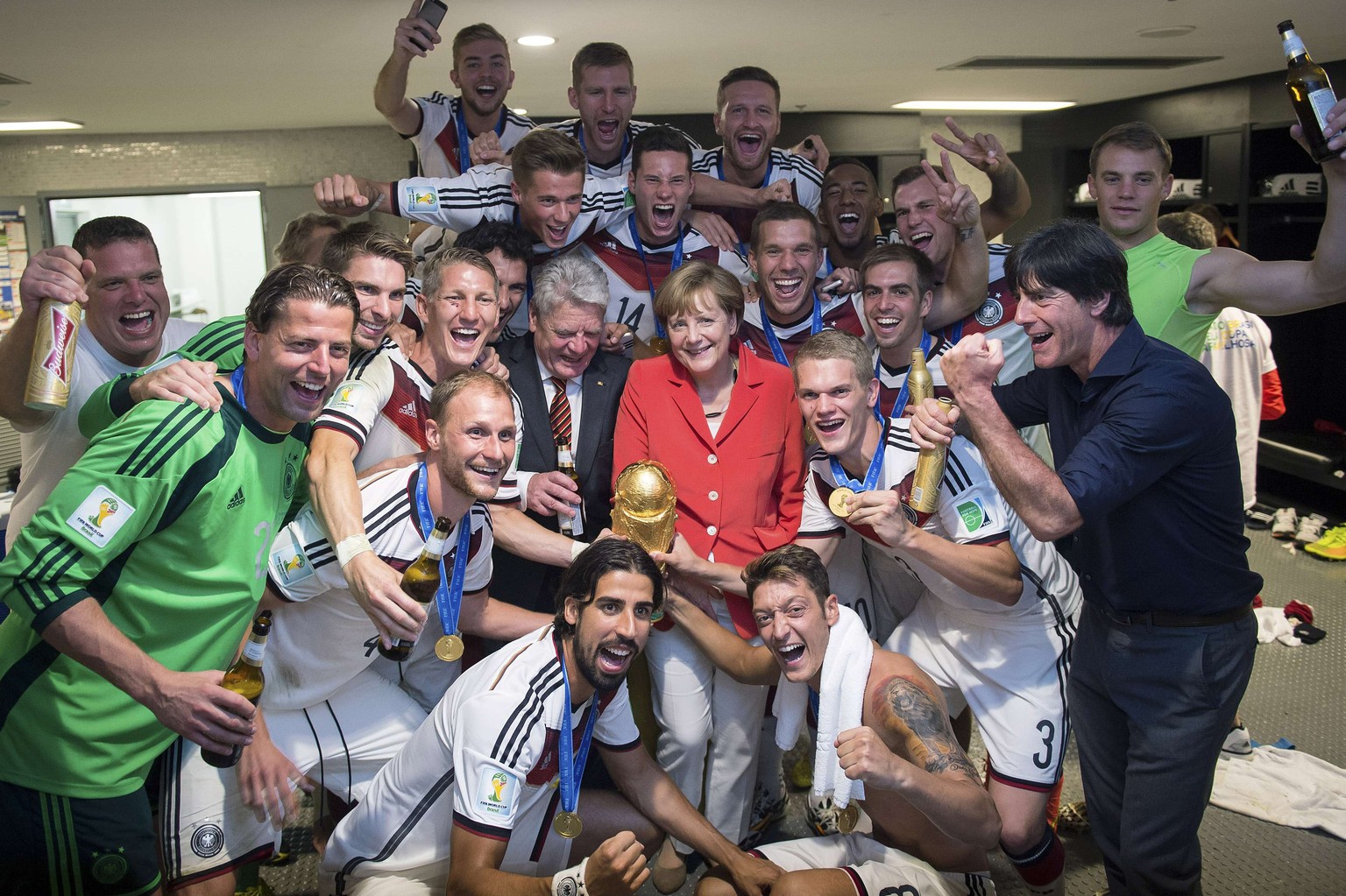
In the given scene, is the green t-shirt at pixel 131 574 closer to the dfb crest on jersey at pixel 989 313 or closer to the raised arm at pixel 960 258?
the raised arm at pixel 960 258

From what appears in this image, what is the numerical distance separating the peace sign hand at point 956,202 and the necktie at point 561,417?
155cm

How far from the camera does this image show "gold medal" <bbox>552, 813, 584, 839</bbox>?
271 cm

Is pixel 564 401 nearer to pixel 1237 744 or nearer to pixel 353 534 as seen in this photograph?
pixel 353 534

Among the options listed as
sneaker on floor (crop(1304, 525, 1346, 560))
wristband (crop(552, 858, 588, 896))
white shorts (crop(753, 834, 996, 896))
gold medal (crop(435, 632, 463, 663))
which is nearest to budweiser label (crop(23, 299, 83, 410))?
gold medal (crop(435, 632, 463, 663))

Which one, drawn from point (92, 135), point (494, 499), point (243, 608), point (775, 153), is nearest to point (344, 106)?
point (92, 135)

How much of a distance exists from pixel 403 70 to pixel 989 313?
2.63m

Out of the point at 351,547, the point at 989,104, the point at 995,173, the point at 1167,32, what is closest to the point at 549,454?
the point at 351,547

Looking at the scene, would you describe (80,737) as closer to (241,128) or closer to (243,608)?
(243,608)

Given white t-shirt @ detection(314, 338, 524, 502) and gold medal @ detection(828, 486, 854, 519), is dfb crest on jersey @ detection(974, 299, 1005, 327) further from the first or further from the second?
white t-shirt @ detection(314, 338, 524, 502)

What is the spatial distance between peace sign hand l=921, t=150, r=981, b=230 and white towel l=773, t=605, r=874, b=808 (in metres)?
1.60

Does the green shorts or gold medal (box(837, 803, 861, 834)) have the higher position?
the green shorts

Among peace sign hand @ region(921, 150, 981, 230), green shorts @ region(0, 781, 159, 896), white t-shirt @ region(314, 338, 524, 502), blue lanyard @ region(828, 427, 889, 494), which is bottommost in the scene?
green shorts @ region(0, 781, 159, 896)

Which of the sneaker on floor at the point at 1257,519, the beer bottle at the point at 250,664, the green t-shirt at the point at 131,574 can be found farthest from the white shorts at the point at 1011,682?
the sneaker on floor at the point at 1257,519

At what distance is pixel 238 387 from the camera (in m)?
2.62
